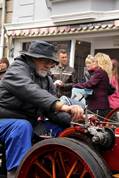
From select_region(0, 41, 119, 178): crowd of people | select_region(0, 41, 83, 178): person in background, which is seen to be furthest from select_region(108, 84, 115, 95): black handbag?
select_region(0, 41, 83, 178): person in background

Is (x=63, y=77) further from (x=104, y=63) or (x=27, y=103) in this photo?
(x=27, y=103)

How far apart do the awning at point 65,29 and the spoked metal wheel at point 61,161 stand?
25.6 feet

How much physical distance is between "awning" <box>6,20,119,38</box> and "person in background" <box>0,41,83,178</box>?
23.3 ft

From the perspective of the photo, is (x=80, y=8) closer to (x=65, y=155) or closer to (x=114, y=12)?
(x=114, y=12)

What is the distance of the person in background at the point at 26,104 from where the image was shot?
183 inches

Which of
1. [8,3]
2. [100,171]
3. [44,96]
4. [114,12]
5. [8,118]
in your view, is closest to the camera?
[100,171]

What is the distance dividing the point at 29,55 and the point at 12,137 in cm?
74

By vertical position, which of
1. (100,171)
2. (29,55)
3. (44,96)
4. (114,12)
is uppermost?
(114,12)

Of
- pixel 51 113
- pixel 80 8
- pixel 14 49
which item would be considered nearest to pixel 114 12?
pixel 80 8

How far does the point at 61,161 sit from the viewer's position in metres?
4.33

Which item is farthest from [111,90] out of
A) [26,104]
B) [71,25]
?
[71,25]

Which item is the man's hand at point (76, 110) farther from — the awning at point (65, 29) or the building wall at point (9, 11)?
the building wall at point (9, 11)

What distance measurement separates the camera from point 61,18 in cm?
1380

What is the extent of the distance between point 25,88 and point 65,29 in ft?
29.4
